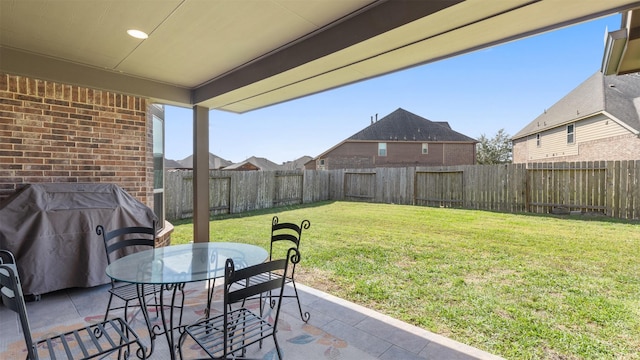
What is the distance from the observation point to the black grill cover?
2887 millimetres

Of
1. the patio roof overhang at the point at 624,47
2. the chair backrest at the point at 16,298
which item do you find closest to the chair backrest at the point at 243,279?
the chair backrest at the point at 16,298

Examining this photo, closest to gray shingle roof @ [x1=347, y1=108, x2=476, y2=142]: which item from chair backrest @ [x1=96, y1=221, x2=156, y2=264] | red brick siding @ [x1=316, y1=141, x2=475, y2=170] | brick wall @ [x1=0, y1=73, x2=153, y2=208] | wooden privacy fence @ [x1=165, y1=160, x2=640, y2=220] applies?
red brick siding @ [x1=316, y1=141, x2=475, y2=170]

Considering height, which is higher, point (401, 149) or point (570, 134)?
point (401, 149)

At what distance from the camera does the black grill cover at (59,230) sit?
9.47 feet

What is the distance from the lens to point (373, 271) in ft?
13.4

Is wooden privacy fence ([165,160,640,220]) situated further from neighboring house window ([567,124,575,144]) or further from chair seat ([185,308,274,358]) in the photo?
chair seat ([185,308,274,358])

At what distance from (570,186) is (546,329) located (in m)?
6.97

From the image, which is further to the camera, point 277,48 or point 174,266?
point 277,48

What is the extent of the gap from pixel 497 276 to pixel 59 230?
4.98m

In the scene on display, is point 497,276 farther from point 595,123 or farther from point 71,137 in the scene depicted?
point 595,123

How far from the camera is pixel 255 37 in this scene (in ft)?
8.72

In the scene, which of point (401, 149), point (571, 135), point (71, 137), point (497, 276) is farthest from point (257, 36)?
point (401, 149)

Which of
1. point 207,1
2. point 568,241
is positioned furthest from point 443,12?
point 568,241

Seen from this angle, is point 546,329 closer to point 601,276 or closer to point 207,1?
point 601,276
